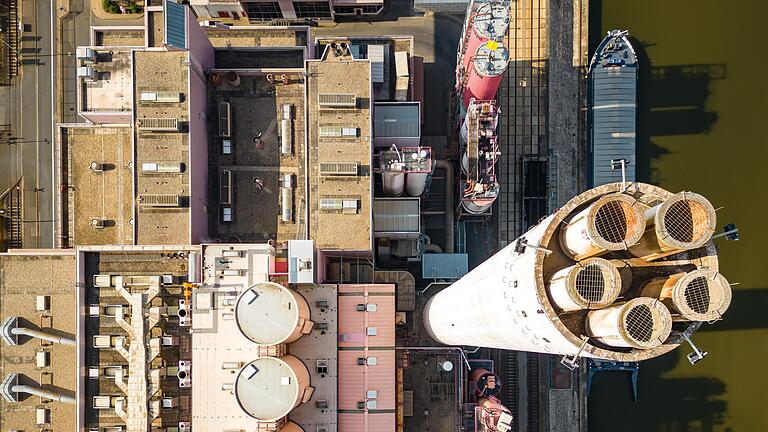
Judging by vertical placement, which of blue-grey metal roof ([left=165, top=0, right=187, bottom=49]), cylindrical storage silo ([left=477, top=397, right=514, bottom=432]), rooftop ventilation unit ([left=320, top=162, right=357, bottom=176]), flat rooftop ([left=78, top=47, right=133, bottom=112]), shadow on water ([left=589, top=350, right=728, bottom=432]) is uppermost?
blue-grey metal roof ([left=165, top=0, right=187, bottom=49])

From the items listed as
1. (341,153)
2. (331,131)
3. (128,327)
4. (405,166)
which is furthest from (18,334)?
(405,166)

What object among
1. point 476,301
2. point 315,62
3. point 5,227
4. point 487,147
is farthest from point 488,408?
point 5,227

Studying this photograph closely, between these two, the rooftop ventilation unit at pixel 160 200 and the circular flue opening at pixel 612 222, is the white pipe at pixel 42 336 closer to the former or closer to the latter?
the rooftop ventilation unit at pixel 160 200

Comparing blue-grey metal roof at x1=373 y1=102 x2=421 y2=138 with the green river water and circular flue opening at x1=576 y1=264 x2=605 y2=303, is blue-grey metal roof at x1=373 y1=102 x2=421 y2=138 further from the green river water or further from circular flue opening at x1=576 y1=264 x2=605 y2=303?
circular flue opening at x1=576 y1=264 x2=605 y2=303

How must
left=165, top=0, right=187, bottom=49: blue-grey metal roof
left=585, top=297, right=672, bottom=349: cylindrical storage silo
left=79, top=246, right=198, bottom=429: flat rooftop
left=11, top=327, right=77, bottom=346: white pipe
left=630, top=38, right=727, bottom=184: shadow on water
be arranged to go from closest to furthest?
left=585, top=297, right=672, bottom=349: cylindrical storage silo, left=165, top=0, right=187, bottom=49: blue-grey metal roof, left=79, top=246, right=198, bottom=429: flat rooftop, left=11, top=327, right=77, bottom=346: white pipe, left=630, top=38, right=727, bottom=184: shadow on water

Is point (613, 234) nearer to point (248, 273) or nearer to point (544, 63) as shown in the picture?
point (248, 273)

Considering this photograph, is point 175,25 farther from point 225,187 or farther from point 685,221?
point 685,221

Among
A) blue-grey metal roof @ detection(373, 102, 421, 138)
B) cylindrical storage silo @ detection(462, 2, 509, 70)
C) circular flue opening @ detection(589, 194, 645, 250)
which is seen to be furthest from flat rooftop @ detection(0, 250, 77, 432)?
circular flue opening @ detection(589, 194, 645, 250)
